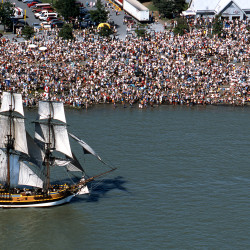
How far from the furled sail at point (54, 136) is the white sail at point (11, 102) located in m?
2.69

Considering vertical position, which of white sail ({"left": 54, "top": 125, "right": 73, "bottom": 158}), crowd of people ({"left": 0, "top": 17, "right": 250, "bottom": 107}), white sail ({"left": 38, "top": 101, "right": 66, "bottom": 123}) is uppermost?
crowd of people ({"left": 0, "top": 17, "right": 250, "bottom": 107})

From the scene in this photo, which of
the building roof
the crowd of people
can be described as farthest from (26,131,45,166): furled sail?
the building roof

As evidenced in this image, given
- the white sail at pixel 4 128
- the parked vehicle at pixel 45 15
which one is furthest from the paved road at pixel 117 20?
the white sail at pixel 4 128

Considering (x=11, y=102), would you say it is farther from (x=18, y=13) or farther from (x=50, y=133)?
(x=18, y=13)

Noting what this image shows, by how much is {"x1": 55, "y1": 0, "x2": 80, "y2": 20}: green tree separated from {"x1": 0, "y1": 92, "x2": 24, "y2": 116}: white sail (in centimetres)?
5175

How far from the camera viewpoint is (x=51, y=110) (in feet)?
214

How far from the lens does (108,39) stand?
108 meters

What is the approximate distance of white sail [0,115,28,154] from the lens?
65.1m

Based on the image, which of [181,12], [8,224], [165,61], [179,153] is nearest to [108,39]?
[165,61]

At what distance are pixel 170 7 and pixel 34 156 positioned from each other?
61445mm

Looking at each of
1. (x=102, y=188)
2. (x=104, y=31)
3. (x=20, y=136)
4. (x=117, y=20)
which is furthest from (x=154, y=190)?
(x=117, y=20)

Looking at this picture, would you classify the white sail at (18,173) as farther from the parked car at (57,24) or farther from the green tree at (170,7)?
the green tree at (170,7)

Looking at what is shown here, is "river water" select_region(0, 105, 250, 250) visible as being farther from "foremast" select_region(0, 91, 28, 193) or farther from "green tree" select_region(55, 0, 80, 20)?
"green tree" select_region(55, 0, 80, 20)

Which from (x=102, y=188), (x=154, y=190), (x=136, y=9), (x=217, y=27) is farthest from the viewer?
(x=136, y=9)
